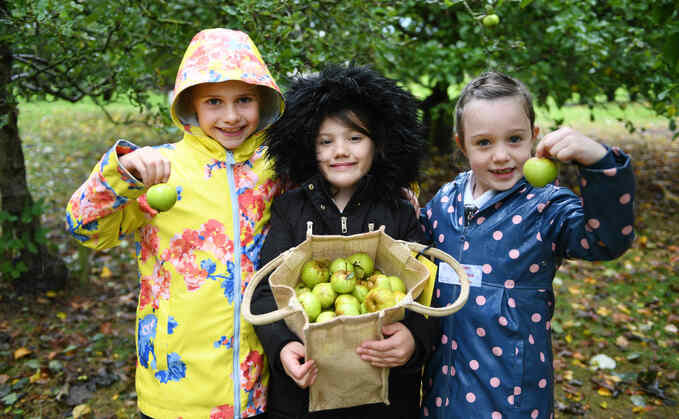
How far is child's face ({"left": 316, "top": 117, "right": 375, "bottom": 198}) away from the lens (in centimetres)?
201

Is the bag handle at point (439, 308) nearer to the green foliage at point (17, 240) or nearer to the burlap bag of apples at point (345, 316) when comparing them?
the burlap bag of apples at point (345, 316)

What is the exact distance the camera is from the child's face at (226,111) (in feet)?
6.93

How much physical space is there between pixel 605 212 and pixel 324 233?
1072 millimetres

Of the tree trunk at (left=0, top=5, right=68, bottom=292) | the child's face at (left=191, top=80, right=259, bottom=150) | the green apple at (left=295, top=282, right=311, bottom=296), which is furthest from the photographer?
the tree trunk at (left=0, top=5, right=68, bottom=292)

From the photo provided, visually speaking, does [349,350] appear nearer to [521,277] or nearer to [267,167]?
[521,277]

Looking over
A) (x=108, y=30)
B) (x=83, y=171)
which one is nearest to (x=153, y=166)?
(x=108, y=30)

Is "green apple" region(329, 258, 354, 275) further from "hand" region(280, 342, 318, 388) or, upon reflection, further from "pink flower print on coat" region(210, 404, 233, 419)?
"pink flower print on coat" region(210, 404, 233, 419)

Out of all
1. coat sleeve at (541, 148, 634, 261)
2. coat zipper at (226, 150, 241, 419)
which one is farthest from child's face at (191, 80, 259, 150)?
coat sleeve at (541, 148, 634, 261)

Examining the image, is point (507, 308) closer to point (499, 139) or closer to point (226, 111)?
point (499, 139)

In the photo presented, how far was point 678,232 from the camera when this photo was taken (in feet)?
21.5

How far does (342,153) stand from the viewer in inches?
78.3

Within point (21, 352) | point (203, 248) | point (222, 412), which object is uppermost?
point (203, 248)

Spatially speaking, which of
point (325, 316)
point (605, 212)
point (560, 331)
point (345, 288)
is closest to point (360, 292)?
point (345, 288)

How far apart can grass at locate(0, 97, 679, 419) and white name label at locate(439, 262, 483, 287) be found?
217 cm
